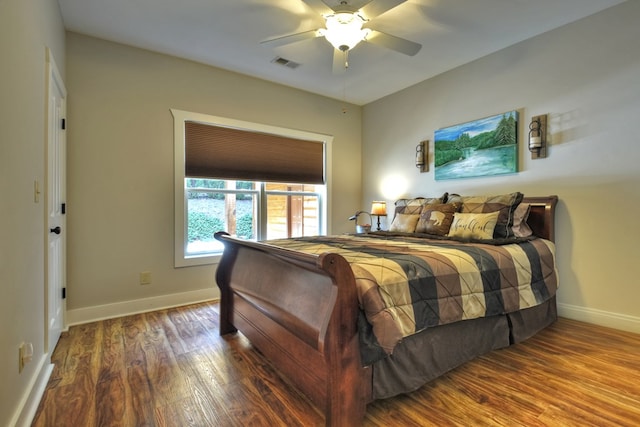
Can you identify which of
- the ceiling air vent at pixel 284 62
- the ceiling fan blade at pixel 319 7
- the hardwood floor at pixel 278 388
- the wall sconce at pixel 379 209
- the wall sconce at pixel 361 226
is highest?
the ceiling air vent at pixel 284 62

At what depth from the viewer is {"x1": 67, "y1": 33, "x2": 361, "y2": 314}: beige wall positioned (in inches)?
117

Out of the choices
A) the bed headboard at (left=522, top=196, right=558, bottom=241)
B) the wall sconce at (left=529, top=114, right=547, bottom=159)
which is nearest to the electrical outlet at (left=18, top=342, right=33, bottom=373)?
the bed headboard at (left=522, top=196, right=558, bottom=241)

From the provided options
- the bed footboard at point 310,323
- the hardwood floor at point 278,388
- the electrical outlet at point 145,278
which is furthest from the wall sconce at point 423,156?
the electrical outlet at point 145,278

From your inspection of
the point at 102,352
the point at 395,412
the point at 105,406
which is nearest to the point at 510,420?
the point at 395,412

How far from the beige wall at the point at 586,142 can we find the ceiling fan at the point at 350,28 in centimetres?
142

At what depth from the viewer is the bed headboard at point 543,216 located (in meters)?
2.91

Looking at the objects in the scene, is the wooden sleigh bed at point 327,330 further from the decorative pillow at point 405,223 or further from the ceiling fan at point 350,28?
the ceiling fan at point 350,28

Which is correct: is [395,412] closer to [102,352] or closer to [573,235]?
[102,352]

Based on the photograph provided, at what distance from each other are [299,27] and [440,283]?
8.50 feet

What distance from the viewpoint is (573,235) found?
290cm

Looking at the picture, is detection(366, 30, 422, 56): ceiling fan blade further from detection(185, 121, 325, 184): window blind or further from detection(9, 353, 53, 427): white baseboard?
detection(9, 353, 53, 427): white baseboard

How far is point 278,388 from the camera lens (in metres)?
1.82

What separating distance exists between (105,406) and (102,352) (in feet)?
2.59

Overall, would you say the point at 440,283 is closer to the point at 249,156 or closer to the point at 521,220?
the point at 521,220
